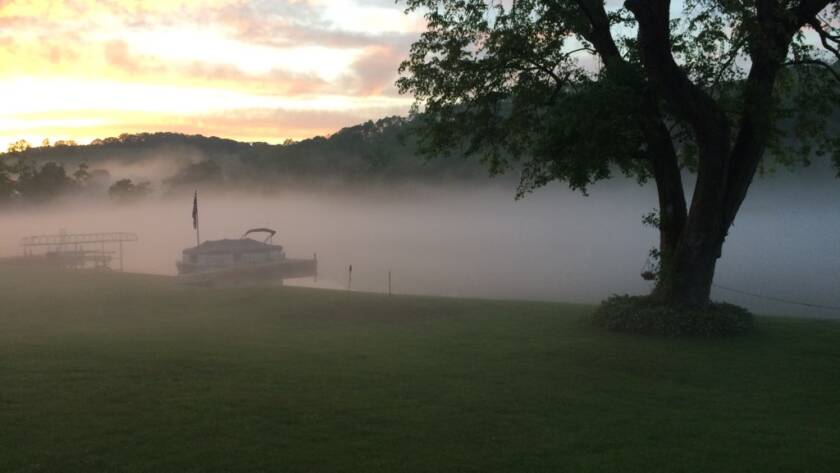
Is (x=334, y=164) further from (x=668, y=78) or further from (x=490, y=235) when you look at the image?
(x=668, y=78)

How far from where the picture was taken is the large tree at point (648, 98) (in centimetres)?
1927

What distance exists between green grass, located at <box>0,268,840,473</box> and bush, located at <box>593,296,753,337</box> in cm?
61

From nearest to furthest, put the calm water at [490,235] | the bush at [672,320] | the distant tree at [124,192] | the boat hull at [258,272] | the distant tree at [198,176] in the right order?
the bush at [672,320]
the boat hull at [258,272]
the calm water at [490,235]
the distant tree at [124,192]
the distant tree at [198,176]

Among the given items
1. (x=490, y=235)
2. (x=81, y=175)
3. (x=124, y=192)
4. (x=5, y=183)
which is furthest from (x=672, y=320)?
(x=124, y=192)

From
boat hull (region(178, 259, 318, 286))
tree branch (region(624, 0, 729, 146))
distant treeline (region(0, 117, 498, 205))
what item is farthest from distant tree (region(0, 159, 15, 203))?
tree branch (region(624, 0, 729, 146))

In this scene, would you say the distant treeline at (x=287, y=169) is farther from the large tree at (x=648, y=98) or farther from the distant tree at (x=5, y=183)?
the large tree at (x=648, y=98)

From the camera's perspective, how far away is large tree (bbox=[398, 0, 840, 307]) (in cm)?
1927

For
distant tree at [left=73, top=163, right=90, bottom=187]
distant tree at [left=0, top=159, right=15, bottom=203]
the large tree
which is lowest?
the large tree

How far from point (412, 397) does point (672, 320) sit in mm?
9846

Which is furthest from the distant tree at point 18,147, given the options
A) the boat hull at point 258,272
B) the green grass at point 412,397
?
the green grass at point 412,397

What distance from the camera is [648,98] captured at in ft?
66.2

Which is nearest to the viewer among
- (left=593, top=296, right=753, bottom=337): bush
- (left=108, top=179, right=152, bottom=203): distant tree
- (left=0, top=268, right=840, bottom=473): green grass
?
(left=0, top=268, right=840, bottom=473): green grass

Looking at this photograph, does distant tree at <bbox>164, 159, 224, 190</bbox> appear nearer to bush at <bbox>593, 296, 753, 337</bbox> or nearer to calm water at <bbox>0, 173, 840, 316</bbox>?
calm water at <bbox>0, 173, 840, 316</bbox>

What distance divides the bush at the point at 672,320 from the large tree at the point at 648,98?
652mm
